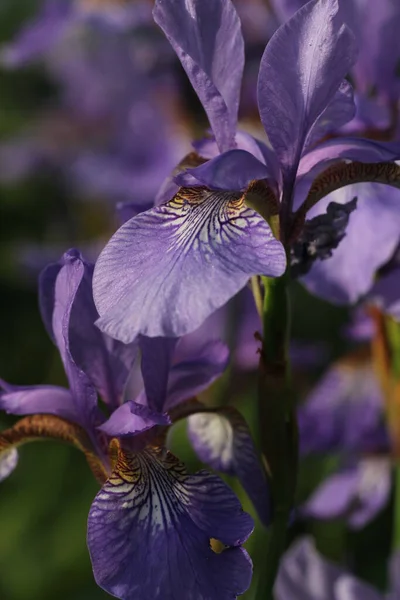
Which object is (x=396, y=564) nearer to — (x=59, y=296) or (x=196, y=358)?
(x=196, y=358)

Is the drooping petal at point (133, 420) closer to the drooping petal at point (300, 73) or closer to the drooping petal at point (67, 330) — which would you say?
the drooping petal at point (67, 330)

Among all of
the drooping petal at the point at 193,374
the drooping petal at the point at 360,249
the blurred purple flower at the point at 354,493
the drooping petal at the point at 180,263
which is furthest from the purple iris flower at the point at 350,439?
the drooping petal at the point at 180,263

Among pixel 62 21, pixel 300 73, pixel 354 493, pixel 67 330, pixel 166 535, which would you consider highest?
pixel 62 21

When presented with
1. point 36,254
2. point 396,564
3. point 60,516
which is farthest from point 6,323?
point 396,564

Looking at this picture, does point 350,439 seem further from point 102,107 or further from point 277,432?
point 102,107

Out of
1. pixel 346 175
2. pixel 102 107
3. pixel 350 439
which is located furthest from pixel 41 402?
pixel 102 107

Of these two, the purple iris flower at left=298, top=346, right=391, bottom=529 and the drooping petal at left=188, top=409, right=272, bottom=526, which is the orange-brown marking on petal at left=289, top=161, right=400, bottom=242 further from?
the purple iris flower at left=298, top=346, right=391, bottom=529
